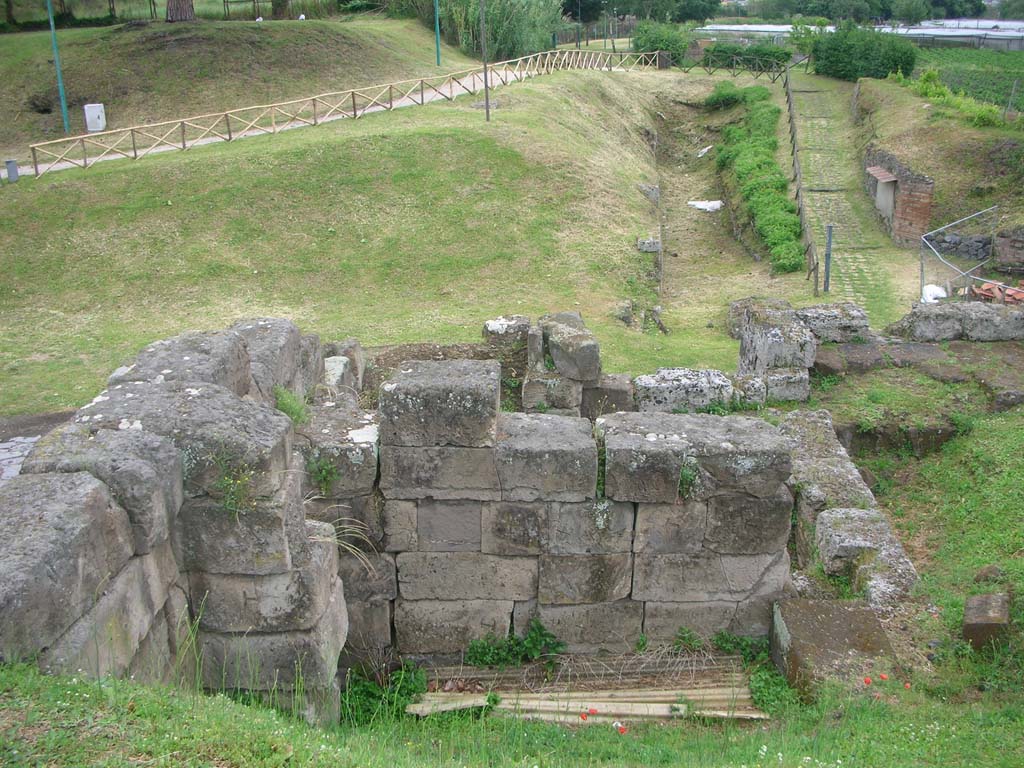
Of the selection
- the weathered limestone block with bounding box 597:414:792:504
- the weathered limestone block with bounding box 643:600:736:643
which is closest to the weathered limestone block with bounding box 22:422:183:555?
the weathered limestone block with bounding box 597:414:792:504

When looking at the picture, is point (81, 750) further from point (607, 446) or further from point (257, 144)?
point (257, 144)

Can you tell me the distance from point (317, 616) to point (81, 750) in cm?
210

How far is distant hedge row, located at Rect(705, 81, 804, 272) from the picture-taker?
24.8 metres

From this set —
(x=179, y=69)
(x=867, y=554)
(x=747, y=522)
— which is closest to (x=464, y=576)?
(x=747, y=522)

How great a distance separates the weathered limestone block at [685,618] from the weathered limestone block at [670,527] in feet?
1.71

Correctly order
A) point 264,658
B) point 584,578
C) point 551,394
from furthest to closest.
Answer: point 551,394, point 584,578, point 264,658

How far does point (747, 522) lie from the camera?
7430 millimetres

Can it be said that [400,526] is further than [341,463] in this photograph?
Yes

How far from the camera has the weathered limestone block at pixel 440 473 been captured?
24.0 feet

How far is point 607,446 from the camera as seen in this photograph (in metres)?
7.27

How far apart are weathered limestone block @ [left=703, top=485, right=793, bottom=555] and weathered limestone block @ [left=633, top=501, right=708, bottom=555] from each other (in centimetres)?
8

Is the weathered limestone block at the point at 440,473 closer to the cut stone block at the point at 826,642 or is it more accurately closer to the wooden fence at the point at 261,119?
the cut stone block at the point at 826,642

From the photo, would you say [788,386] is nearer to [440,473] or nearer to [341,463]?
[440,473]

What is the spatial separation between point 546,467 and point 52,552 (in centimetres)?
378
